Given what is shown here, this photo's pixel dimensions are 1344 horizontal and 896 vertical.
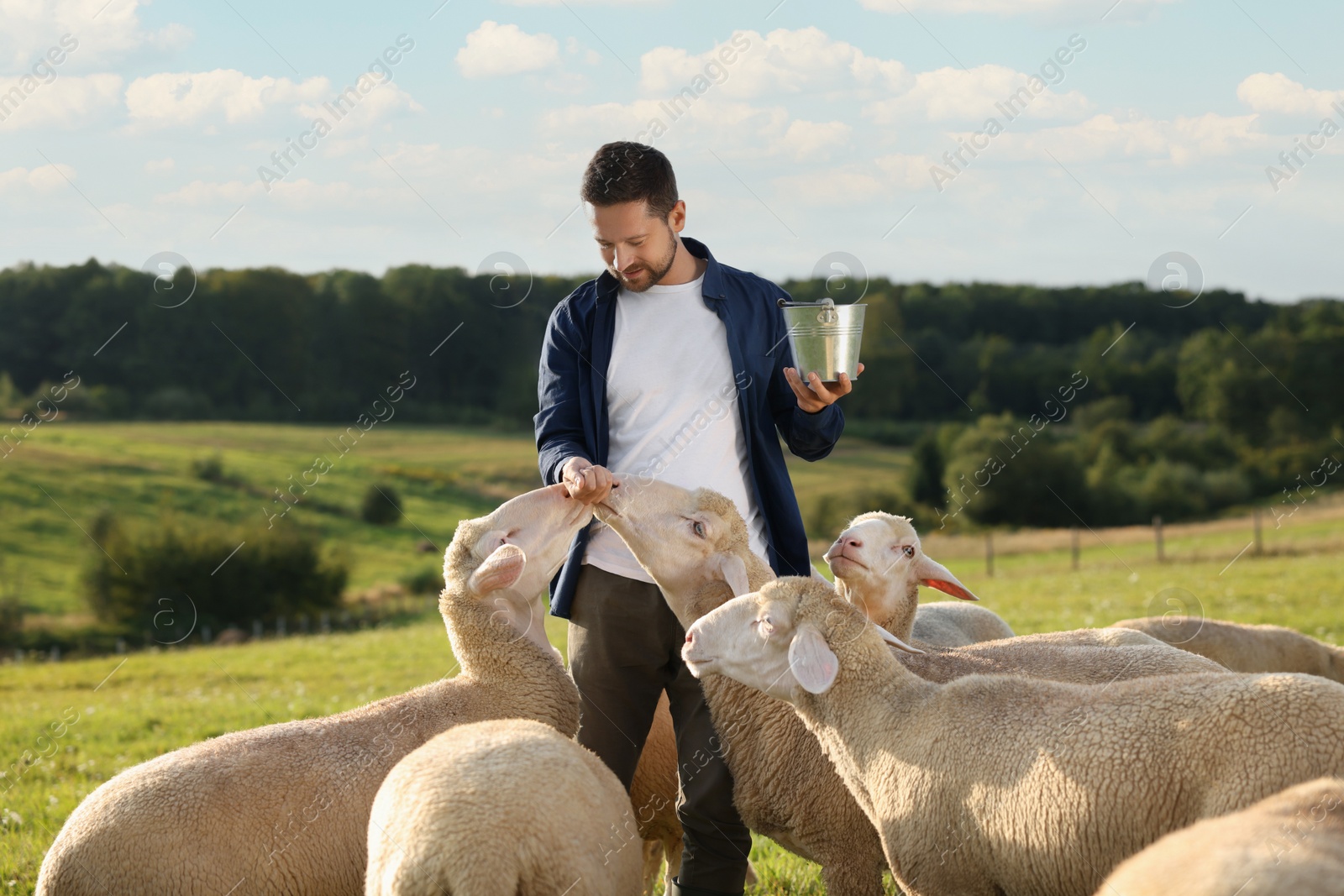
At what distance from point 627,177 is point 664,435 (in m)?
1.10

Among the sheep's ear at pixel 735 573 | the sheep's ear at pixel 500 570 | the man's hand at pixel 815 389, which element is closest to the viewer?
the man's hand at pixel 815 389

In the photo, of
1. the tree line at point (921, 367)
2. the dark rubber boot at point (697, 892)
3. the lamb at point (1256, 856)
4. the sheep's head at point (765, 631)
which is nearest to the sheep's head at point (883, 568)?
the sheep's head at point (765, 631)

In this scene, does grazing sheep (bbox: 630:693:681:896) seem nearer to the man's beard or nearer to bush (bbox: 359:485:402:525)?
the man's beard

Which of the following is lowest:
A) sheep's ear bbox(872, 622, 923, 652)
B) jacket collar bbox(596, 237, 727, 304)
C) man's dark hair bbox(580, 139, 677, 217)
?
sheep's ear bbox(872, 622, 923, 652)

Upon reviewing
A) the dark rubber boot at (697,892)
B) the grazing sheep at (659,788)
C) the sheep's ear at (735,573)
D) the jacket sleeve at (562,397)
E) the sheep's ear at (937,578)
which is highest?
the jacket sleeve at (562,397)

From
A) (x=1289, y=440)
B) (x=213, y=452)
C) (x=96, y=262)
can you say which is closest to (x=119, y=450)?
(x=213, y=452)

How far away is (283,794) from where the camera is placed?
4172 millimetres

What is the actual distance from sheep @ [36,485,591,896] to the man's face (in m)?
0.98

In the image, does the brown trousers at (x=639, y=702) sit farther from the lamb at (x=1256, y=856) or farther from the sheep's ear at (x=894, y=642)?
the lamb at (x=1256, y=856)

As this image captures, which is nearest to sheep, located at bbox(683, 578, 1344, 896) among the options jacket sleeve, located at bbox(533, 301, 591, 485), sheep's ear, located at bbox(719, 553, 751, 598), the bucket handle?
sheep's ear, located at bbox(719, 553, 751, 598)

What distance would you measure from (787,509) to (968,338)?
87.1m

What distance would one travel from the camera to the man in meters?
4.79

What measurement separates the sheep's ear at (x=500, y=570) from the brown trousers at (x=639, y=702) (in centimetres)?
30

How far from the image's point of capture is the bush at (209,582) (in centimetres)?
4444
